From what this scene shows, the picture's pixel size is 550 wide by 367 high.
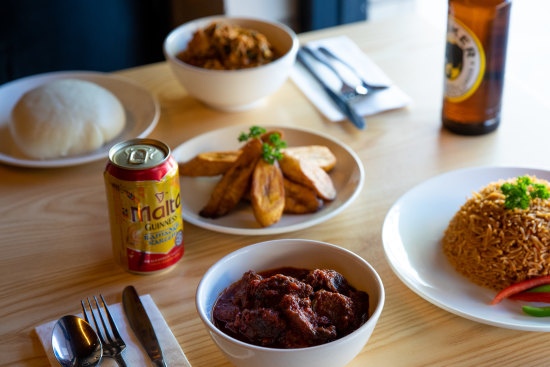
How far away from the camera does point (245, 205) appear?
1284mm

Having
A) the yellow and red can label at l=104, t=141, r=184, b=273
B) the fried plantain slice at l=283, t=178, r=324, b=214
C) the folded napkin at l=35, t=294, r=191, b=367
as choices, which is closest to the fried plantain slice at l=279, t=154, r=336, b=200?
the fried plantain slice at l=283, t=178, r=324, b=214

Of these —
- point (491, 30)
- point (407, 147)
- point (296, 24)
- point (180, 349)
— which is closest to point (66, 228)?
point (180, 349)

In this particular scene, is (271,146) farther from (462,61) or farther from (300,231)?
(462,61)

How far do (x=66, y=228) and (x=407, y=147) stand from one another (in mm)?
800

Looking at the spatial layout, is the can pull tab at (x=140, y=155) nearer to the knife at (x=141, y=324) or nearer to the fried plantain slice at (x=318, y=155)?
the knife at (x=141, y=324)

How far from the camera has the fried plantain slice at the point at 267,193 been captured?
1169 mm

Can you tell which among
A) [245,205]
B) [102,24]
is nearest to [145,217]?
[245,205]

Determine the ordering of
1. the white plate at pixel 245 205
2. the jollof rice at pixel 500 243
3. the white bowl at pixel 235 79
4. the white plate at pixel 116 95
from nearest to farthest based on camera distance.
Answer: the jollof rice at pixel 500 243 < the white plate at pixel 245 205 < the white plate at pixel 116 95 < the white bowl at pixel 235 79

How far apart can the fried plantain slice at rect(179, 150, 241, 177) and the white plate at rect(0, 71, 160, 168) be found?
0.23m

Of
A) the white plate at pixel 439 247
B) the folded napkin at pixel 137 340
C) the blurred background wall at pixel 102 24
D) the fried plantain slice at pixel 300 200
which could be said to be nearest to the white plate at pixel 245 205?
the fried plantain slice at pixel 300 200

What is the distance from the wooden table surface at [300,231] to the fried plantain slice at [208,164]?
137 millimetres

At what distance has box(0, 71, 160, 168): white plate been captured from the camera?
1.41 meters

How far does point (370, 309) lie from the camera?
0.87 m

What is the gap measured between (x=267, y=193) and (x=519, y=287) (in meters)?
0.49
